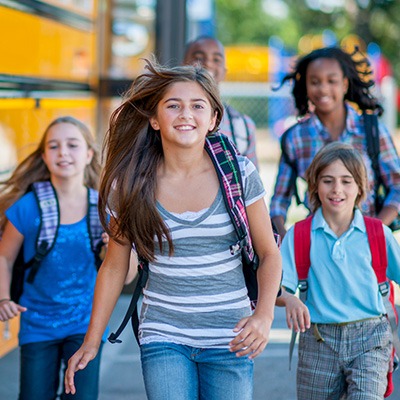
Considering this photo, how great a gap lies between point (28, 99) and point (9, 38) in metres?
0.48

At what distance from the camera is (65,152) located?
4016mm

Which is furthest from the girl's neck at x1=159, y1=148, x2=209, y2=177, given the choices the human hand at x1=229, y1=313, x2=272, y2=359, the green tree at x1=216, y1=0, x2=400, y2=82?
the green tree at x1=216, y1=0, x2=400, y2=82

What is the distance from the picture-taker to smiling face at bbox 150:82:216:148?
2.99 meters

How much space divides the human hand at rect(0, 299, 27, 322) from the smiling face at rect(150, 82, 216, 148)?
1.00 metres

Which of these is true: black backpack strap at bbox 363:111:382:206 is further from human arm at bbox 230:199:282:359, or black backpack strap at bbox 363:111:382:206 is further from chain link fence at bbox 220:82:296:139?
chain link fence at bbox 220:82:296:139

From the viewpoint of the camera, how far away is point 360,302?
356 centimetres

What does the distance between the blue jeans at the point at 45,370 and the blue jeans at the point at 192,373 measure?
92 cm

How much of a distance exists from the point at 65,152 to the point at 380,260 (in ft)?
4.79

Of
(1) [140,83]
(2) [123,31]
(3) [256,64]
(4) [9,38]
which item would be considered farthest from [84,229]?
(3) [256,64]

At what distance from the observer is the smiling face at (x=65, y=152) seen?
13.2ft

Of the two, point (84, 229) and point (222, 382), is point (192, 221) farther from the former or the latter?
point (84, 229)

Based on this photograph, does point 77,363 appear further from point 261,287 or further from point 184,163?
point 184,163

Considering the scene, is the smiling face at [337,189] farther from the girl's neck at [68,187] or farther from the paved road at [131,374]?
the paved road at [131,374]

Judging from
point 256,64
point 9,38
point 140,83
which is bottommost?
point 140,83
